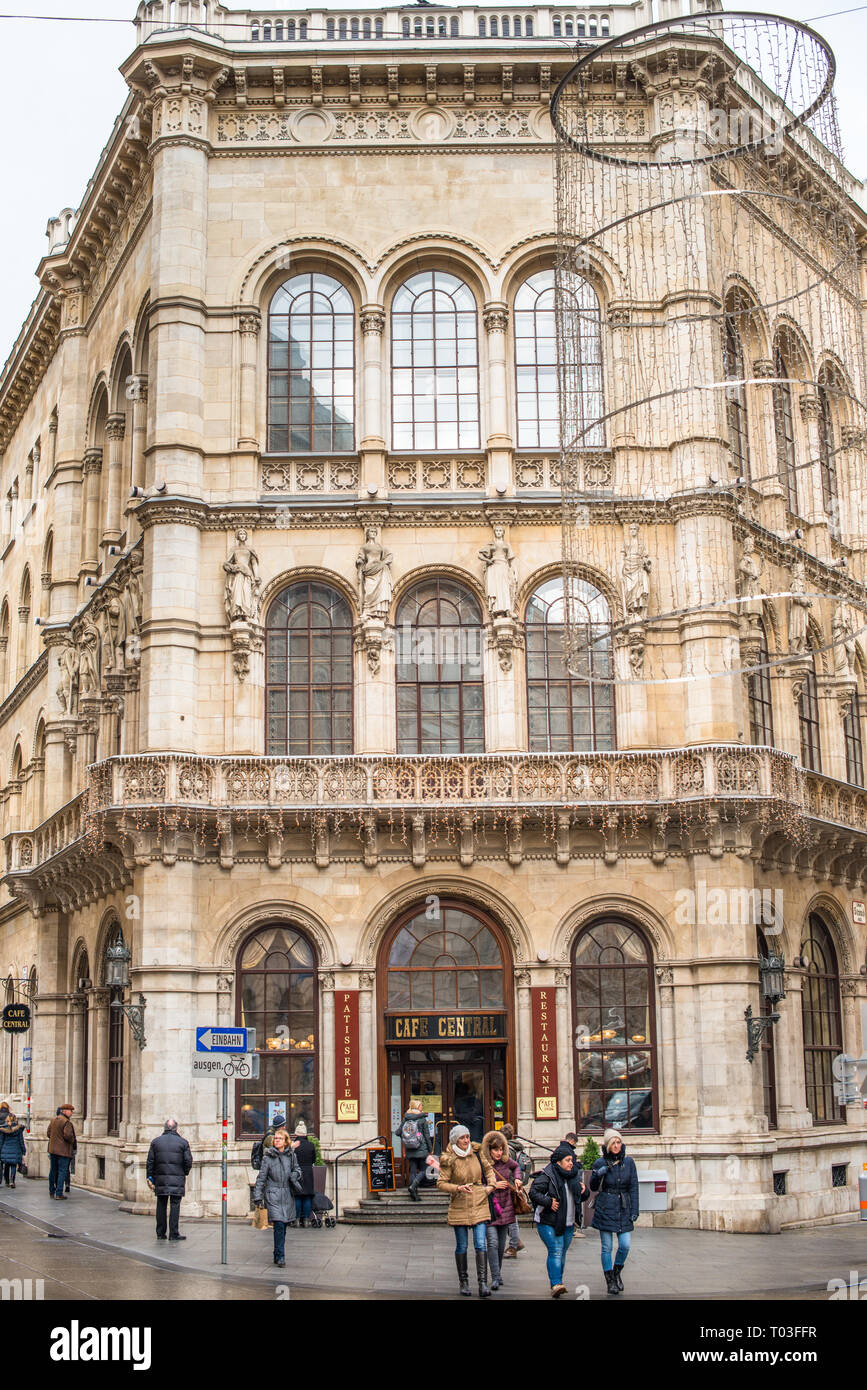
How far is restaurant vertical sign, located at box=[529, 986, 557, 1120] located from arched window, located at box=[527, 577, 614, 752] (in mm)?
4728

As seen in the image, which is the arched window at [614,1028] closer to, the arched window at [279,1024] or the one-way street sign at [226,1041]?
the arched window at [279,1024]

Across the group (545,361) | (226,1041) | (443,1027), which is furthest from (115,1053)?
(545,361)

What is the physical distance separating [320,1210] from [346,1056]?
3029 mm

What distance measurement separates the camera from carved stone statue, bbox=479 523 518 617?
31.8 metres

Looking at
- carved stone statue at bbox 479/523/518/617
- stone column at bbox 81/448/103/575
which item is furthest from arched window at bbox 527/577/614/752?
stone column at bbox 81/448/103/575

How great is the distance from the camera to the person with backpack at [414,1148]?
29.2m

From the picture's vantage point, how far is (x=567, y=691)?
32.1 m

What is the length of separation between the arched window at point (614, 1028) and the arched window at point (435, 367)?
10.2m

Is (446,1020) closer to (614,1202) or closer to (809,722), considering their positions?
(614,1202)

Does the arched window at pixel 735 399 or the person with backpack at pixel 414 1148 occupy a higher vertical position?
the arched window at pixel 735 399

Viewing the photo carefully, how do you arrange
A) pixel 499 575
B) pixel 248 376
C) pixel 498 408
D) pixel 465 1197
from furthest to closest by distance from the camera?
pixel 248 376
pixel 498 408
pixel 499 575
pixel 465 1197

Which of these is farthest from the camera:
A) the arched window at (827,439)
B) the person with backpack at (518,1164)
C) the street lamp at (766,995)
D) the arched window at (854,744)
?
the arched window at (827,439)

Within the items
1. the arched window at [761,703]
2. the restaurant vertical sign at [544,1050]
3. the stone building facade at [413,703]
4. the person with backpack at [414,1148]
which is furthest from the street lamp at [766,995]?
the person with backpack at [414,1148]
